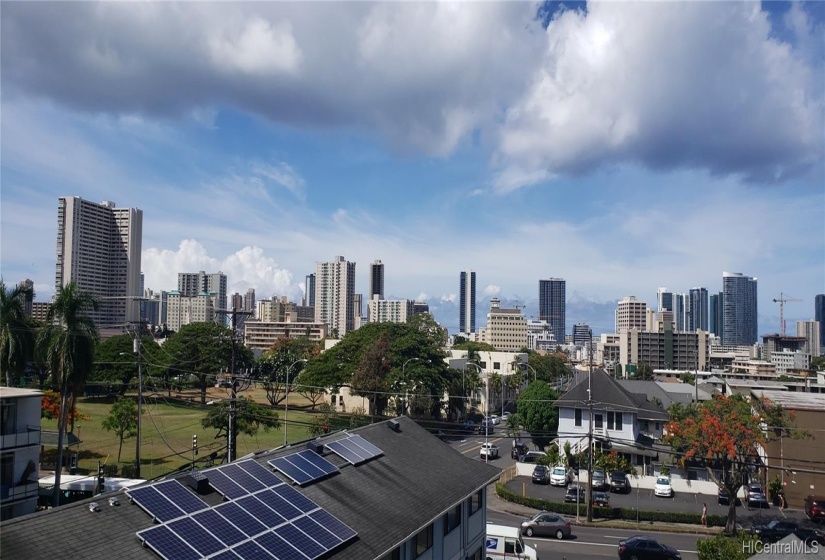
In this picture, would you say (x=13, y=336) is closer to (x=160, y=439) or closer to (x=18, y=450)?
(x=18, y=450)

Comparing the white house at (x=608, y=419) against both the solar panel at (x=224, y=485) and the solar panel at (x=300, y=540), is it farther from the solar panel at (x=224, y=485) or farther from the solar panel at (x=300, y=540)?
the solar panel at (x=224, y=485)

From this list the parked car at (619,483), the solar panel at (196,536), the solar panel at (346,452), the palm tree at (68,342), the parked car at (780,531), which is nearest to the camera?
the solar panel at (196,536)

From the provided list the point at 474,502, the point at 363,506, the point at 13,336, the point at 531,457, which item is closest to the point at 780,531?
the point at 474,502

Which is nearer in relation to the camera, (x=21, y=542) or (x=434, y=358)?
(x=21, y=542)

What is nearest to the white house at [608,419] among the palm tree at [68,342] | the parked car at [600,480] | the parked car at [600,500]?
the parked car at [600,480]

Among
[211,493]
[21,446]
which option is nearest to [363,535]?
[211,493]

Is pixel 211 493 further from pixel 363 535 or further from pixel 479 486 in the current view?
pixel 479 486
